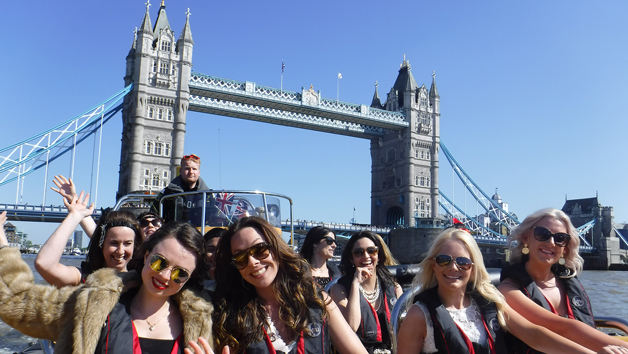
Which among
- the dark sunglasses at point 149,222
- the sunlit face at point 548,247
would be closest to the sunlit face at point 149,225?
the dark sunglasses at point 149,222

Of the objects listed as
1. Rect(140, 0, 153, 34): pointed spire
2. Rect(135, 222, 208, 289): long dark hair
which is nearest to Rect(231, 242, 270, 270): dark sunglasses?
Rect(135, 222, 208, 289): long dark hair

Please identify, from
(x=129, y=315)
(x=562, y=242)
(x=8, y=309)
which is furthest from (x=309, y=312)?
(x=562, y=242)

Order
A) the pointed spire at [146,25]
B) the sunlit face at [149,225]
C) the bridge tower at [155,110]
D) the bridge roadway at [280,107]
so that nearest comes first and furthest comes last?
the sunlit face at [149,225] < the bridge tower at [155,110] < the pointed spire at [146,25] < the bridge roadway at [280,107]

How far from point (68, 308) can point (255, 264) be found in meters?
0.65

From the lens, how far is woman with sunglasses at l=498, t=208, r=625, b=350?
7.55 ft

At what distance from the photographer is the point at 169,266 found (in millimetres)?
1749

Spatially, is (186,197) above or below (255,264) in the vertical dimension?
above

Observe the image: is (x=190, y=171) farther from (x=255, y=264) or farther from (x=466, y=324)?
(x=466, y=324)

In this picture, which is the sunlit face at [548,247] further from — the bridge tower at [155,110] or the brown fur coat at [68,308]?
the bridge tower at [155,110]

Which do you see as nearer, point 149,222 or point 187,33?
point 149,222

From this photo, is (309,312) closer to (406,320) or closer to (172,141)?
(406,320)

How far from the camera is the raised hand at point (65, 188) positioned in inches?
96.0

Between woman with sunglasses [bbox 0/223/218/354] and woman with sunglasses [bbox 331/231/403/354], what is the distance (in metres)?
0.93

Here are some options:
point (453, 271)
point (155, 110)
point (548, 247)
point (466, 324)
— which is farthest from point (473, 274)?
point (155, 110)
